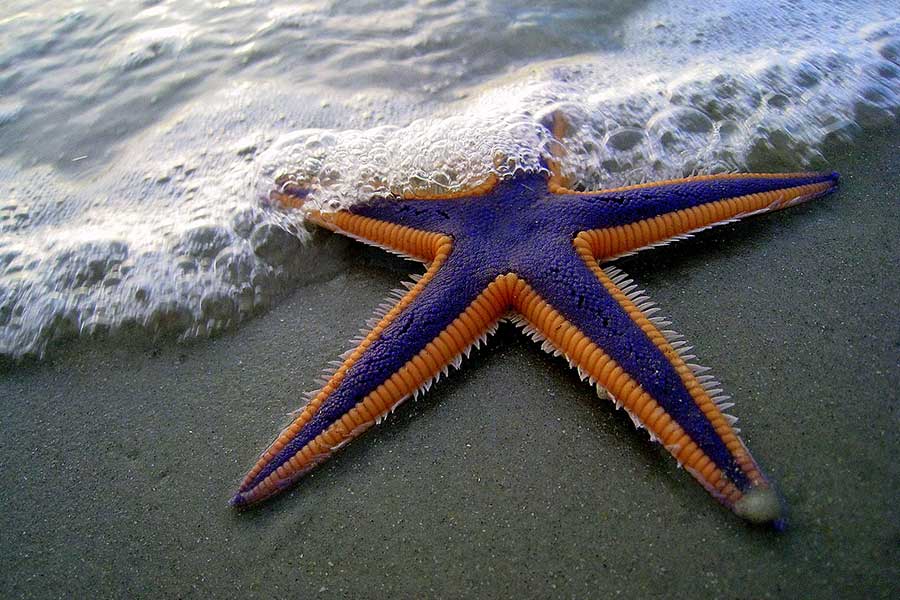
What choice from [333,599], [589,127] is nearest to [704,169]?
[589,127]

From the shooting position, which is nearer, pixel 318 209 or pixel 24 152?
pixel 318 209

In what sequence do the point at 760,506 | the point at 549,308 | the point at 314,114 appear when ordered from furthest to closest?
the point at 314,114 < the point at 549,308 < the point at 760,506

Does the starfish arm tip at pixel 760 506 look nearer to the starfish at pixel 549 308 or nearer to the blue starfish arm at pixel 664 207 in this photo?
the starfish at pixel 549 308

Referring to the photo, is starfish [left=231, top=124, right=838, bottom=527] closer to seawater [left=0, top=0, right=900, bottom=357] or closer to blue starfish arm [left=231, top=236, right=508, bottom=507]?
blue starfish arm [left=231, top=236, right=508, bottom=507]

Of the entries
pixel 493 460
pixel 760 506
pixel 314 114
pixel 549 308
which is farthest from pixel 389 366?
pixel 314 114

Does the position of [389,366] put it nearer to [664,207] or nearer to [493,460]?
[493,460]

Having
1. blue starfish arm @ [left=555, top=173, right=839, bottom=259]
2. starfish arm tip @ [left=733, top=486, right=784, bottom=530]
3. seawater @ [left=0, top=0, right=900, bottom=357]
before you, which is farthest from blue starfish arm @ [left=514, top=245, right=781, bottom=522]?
seawater @ [left=0, top=0, right=900, bottom=357]

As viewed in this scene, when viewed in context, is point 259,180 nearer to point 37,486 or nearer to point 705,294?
point 37,486
